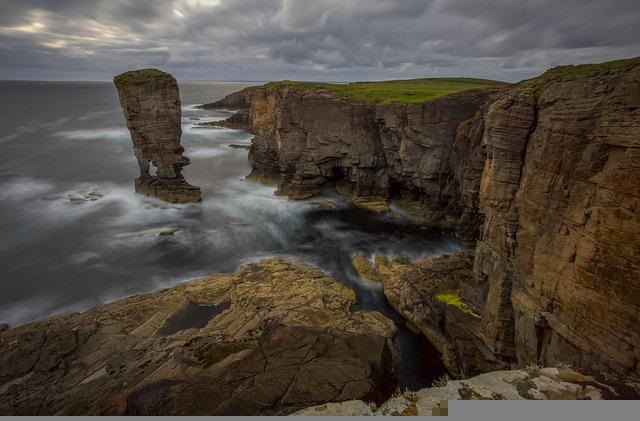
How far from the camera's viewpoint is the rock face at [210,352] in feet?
33.9

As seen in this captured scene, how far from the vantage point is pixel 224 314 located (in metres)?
21.6

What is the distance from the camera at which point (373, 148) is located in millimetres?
41844

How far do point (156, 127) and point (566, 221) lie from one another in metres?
41.5

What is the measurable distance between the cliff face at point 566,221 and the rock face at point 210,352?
21.1 ft

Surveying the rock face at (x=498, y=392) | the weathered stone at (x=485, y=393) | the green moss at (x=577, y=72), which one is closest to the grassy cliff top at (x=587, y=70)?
the green moss at (x=577, y=72)

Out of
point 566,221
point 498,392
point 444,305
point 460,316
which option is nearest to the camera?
point 498,392

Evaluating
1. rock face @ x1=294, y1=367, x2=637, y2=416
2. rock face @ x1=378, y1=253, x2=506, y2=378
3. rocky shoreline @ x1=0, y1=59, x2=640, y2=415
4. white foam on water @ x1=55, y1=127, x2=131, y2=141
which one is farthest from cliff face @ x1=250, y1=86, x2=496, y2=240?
white foam on water @ x1=55, y1=127, x2=131, y2=141

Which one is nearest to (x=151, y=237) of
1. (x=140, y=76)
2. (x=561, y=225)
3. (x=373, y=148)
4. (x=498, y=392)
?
(x=140, y=76)

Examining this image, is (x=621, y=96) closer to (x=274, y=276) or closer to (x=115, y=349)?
(x=274, y=276)

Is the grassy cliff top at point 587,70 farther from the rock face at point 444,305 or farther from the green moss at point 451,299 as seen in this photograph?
the green moss at point 451,299

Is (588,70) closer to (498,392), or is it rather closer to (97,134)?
(498,392)

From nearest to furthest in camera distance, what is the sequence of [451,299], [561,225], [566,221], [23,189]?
1. [566,221]
2. [561,225]
3. [451,299]
4. [23,189]

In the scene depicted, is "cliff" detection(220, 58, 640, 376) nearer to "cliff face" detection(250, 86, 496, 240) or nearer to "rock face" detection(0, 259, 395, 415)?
"rock face" detection(0, 259, 395, 415)

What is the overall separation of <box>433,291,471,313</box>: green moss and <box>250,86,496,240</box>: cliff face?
1032cm
